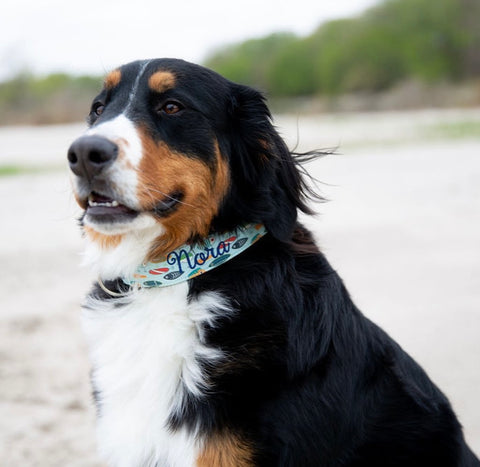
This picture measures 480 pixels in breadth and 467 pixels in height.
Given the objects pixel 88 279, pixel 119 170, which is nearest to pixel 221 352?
pixel 119 170

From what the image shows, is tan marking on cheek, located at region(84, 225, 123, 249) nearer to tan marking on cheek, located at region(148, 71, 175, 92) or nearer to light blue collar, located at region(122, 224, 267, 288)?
light blue collar, located at region(122, 224, 267, 288)

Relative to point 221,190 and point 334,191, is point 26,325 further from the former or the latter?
point 334,191

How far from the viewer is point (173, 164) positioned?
2.90m

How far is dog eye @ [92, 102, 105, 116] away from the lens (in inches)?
128

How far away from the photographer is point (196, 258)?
9.54 ft

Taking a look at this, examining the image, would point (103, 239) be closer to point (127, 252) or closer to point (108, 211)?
point (127, 252)

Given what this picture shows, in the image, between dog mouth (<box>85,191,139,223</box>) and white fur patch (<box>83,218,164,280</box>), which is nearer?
dog mouth (<box>85,191,139,223</box>)

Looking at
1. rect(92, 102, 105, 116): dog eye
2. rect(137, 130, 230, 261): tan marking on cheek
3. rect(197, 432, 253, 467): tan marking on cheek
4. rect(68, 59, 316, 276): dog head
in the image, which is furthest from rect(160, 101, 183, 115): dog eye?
rect(197, 432, 253, 467): tan marking on cheek

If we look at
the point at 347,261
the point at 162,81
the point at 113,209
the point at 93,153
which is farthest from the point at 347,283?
the point at 93,153

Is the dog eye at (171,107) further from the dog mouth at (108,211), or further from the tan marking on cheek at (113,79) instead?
the dog mouth at (108,211)

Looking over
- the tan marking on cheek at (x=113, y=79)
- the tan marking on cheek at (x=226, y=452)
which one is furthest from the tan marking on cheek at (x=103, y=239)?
the tan marking on cheek at (x=226, y=452)

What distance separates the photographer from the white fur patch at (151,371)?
279 cm

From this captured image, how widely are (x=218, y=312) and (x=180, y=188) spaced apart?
0.54 metres

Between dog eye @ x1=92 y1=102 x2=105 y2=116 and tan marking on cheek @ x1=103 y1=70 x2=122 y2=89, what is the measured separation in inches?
4.1
